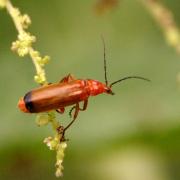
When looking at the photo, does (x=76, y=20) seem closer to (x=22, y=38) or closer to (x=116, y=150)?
(x=116, y=150)

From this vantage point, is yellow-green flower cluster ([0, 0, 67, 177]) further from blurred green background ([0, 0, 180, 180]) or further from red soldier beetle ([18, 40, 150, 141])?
blurred green background ([0, 0, 180, 180])

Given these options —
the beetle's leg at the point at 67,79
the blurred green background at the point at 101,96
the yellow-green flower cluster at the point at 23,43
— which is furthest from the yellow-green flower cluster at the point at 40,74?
the blurred green background at the point at 101,96

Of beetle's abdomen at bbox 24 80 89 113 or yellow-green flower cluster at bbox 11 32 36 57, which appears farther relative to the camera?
beetle's abdomen at bbox 24 80 89 113

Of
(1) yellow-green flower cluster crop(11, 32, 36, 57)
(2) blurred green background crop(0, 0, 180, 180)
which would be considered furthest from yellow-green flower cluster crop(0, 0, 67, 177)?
(2) blurred green background crop(0, 0, 180, 180)

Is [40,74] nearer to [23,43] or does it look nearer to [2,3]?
[23,43]

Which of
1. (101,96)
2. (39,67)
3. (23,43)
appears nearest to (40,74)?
(39,67)

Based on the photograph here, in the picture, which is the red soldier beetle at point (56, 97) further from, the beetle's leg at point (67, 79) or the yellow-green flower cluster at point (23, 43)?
the yellow-green flower cluster at point (23, 43)
